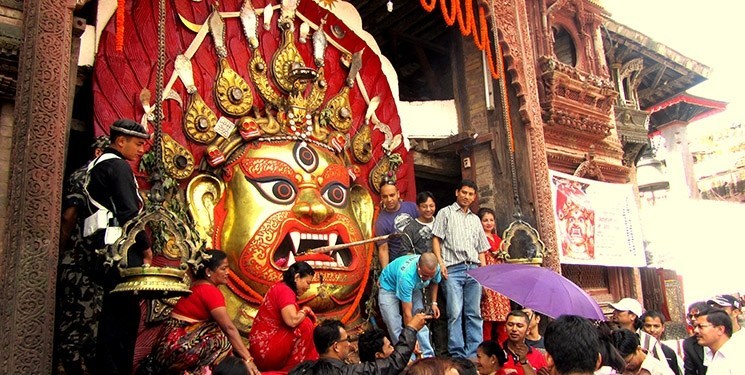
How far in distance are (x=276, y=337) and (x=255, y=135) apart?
8.50ft

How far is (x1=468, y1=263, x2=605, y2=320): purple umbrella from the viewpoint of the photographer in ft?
13.7

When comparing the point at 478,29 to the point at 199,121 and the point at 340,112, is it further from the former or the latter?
the point at 199,121

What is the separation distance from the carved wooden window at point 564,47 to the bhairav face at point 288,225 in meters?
5.97

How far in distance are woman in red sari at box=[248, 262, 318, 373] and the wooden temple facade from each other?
139cm

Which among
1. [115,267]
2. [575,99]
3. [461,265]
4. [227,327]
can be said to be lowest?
[227,327]

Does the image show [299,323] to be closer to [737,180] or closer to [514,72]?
[514,72]

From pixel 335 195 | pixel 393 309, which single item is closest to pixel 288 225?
pixel 335 195

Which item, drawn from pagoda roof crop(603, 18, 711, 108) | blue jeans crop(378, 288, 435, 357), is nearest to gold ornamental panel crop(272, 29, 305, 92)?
blue jeans crop(378, 288, 435, 357)

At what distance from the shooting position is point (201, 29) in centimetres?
641

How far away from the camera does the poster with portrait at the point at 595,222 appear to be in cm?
869

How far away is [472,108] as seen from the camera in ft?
27.3

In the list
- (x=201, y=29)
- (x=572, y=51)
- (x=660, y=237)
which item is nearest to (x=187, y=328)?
(x=201, y=29)

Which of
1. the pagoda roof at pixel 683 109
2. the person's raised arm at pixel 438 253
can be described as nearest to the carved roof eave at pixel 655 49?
the pagoda roof at pixel 683 109

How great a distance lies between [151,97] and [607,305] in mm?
7253
